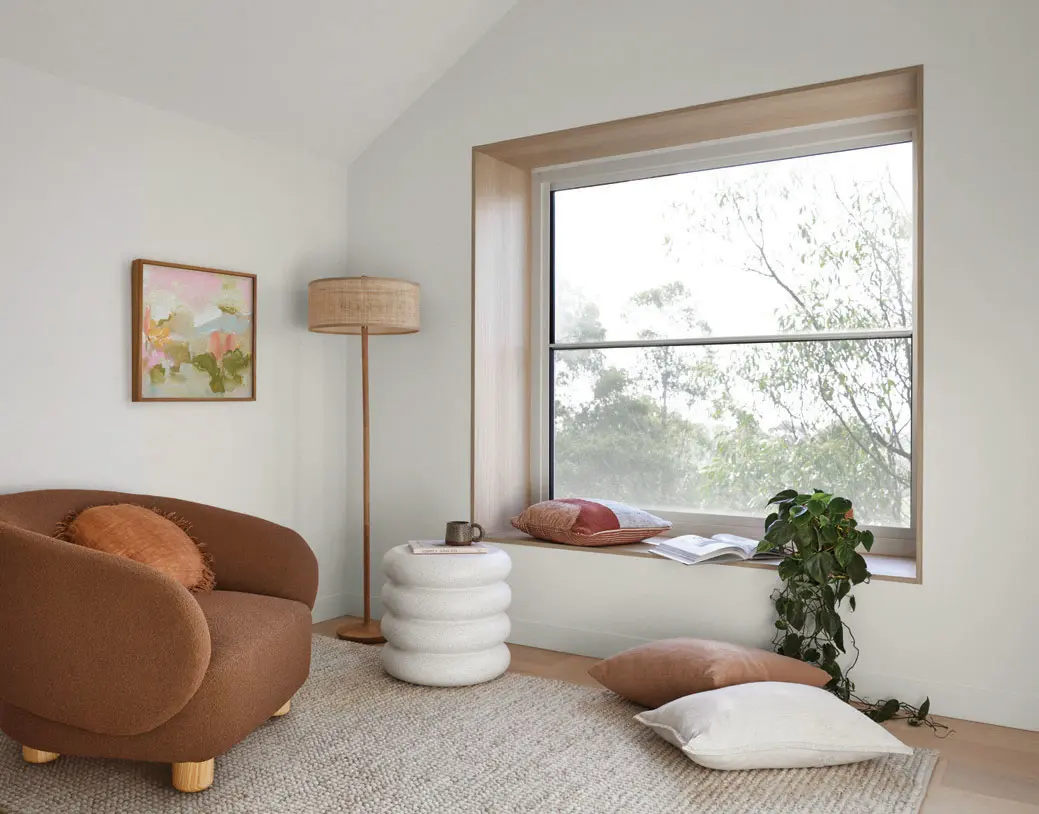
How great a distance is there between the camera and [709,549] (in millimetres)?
3350

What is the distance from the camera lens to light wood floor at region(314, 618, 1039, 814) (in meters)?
2.25

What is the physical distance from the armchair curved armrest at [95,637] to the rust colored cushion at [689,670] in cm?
140

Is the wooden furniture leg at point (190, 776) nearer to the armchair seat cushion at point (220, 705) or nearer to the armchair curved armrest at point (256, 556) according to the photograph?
the armchair seat cushion at point (220, 705)

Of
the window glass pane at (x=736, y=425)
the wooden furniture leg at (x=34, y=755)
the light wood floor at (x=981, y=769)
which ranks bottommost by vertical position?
the light wood floor at (x=981, y=769)

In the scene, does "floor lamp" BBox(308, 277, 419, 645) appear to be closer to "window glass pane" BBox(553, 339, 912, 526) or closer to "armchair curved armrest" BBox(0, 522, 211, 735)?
"window glass pane" BBox(553, 339, 912, 526)

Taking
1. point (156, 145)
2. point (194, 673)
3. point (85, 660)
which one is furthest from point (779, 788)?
point (156, 145)

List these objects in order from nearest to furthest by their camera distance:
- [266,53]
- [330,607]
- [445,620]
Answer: [445,620] < [266,53] < [330,607]

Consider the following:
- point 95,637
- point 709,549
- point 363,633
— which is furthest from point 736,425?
point 95,637

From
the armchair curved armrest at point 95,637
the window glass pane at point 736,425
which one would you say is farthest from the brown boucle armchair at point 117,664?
the window glass pane at point 736,425

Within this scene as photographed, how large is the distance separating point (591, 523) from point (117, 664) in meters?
1.99

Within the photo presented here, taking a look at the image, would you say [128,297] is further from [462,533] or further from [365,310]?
[462,533]

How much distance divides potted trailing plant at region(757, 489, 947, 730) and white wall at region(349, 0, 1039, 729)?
0.09 metres

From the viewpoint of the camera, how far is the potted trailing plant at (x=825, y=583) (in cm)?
289

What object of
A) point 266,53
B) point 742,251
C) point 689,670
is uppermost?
point 266,53
